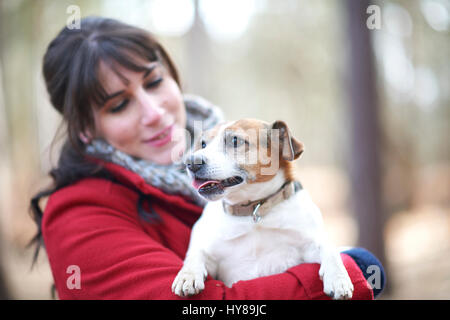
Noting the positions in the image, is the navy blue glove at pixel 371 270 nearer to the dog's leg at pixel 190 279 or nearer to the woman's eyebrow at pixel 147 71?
the dog's leg at pixel 190 279

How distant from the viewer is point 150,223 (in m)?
2.06

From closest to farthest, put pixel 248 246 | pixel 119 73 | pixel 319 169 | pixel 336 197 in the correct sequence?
pixel 248 246 → pixel 119 73 → pixel 336 197 → pixel 319 169

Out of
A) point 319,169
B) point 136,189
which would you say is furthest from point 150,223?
point 319,169

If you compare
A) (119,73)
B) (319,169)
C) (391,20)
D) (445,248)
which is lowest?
(445,248)

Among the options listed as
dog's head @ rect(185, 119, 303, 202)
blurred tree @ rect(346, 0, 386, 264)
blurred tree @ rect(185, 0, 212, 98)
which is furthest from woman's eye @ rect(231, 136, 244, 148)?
blurred tree @ rect(185, 0, 212, 98)

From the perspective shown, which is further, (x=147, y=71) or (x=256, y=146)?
(x=147, y=71)

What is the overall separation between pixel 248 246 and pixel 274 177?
Answer: 16.1 inches

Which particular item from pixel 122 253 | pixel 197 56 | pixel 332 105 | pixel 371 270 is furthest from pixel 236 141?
pixel 332 105

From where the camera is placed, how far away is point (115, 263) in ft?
5.59

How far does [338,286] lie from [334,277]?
0.15 feet

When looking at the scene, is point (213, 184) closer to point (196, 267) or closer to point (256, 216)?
point (256, 216)

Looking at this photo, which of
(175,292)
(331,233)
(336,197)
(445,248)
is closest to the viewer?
(175,292)

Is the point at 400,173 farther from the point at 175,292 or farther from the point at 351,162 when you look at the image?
the point at 175,292

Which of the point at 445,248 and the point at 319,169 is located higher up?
the point at 319,169
